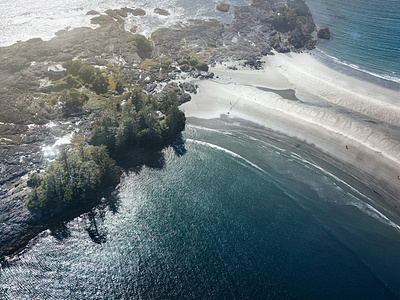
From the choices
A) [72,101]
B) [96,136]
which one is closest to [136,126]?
[96,136]

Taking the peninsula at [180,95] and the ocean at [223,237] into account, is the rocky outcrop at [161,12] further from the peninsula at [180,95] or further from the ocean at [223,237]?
the ocean at [223,237]

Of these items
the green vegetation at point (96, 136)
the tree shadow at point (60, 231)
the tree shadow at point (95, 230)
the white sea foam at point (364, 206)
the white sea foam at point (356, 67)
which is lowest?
the tree shadow at point (60, 231)

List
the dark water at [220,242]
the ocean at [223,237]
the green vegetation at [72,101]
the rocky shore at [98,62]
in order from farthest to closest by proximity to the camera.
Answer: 1. the green vegetation at [72,101]
2. the rocky shore at [98,62]
3. the ocean at [223,237]
4. the dark water at [220,242]

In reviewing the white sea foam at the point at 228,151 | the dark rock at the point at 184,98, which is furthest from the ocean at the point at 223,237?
the dark rock at the point at 184,98

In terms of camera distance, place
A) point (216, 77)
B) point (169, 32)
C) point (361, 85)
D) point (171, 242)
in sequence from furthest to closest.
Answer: point (169, 32) → point (216, 77) → point (361, 85) → point (171, 242)

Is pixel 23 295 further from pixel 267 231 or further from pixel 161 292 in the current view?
pixel 267 231

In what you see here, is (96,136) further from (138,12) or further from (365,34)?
(365,34)

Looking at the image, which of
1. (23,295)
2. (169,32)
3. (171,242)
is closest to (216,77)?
(169,32)
